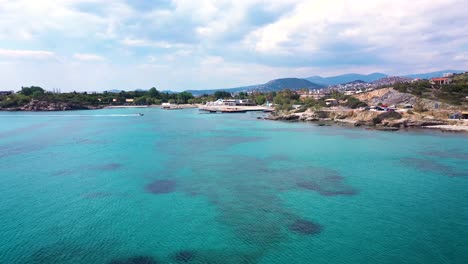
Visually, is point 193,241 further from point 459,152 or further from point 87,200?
point 459,152

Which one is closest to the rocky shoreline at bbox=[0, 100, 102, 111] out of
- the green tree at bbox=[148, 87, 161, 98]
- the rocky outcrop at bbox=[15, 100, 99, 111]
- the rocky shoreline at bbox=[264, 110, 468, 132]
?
the rocky outcrop at bbox=[15, 100, 99, 111]

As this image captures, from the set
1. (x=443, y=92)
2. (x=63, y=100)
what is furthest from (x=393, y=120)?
(x=63, y=100)

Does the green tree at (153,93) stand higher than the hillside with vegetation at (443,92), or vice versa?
the green tree at (153,93)

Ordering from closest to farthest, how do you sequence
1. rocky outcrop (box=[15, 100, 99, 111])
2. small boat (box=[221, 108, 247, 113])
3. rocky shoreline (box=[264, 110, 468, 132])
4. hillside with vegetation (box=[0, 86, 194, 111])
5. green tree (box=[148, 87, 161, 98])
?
1. rocky shoreline (box=[264, 110, 468, 132])
2. small boat (box=[221, 108, 247, 113])
3. rocky outcrop (box=[15, 100, 99, 111])
4. hillside with vegetation (box=[0, 86, 194, 111])
5. green tree (box=[148, 87, 161, 98])

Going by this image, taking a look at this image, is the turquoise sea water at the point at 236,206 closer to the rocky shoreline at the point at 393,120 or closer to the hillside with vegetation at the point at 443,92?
the rocky shoreline at the point at 393,120

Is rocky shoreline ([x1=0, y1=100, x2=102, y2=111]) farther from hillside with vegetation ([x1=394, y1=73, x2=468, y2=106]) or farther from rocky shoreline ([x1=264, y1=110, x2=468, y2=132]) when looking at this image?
hillside with vegetation ([x1=394, y1=73, x2=468, y2=106])

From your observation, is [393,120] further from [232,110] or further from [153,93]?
[153,93]

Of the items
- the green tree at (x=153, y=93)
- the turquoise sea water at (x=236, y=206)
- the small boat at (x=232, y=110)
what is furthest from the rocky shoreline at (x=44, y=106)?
the turquoise sea water at (x=236, y=206)

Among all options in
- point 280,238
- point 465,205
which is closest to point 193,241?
point 280,238
